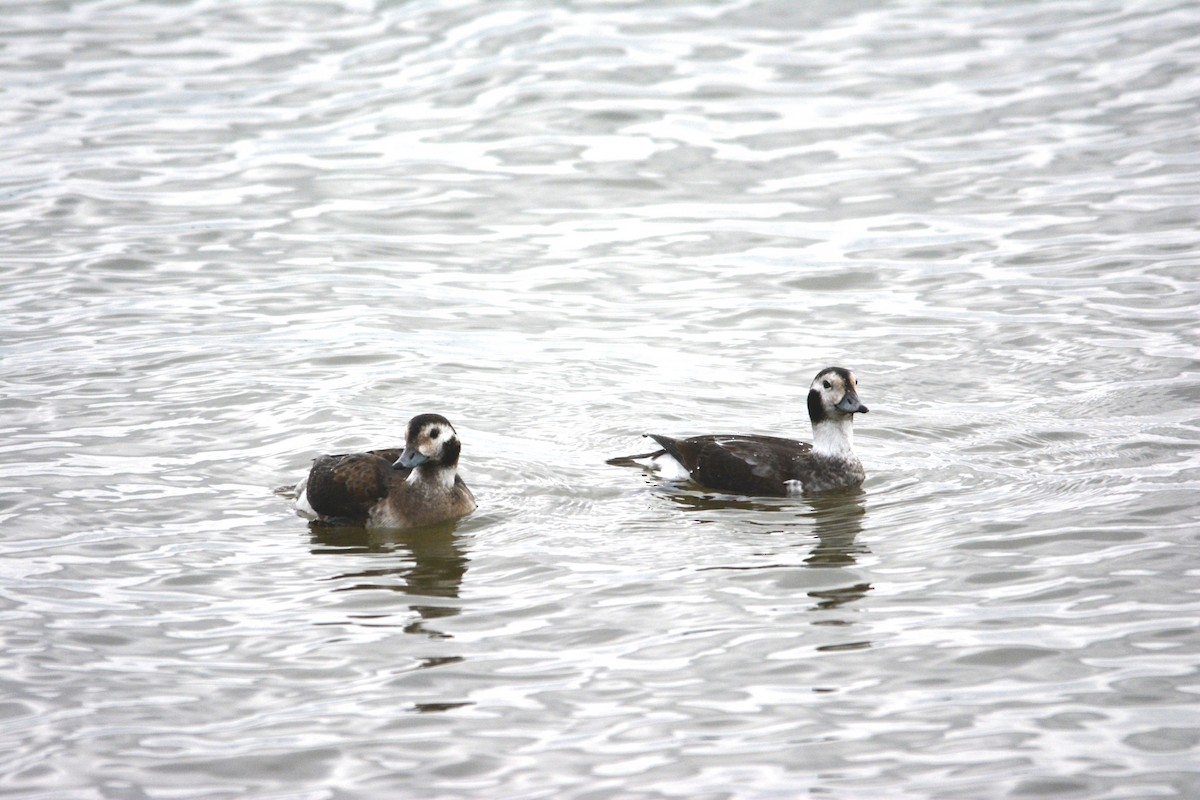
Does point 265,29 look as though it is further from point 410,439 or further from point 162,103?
point 410,439

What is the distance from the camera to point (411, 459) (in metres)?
11.7

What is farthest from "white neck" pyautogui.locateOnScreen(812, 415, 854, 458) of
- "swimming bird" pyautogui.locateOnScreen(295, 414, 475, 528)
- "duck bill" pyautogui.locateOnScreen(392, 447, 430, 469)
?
"duck bill" pyautogui.locateOnScreen(392, 447, 430, 469)

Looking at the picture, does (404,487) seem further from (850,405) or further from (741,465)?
(850,405)

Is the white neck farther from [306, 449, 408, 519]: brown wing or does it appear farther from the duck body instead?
[306, 449, 408, 519]: brown wing

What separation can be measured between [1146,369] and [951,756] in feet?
23.9

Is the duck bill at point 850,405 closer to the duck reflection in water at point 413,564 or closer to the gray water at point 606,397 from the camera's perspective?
the gray water at point 606,397

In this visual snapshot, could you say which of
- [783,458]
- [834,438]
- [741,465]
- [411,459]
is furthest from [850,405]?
[411,459]

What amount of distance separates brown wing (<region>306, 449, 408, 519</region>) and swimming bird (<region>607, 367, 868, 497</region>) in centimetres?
216

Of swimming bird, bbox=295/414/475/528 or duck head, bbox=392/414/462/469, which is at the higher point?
duck head, bbox=392/414/462/469

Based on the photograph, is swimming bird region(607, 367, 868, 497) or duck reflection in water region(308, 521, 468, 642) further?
swimming bird region(607, 367, 868, 497)

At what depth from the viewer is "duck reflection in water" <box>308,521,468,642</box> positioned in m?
10.2

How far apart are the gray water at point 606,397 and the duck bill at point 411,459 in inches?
25.4

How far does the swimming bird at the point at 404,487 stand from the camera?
1167 cm

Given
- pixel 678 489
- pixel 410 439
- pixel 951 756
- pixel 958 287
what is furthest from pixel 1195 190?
pixel 951 756
